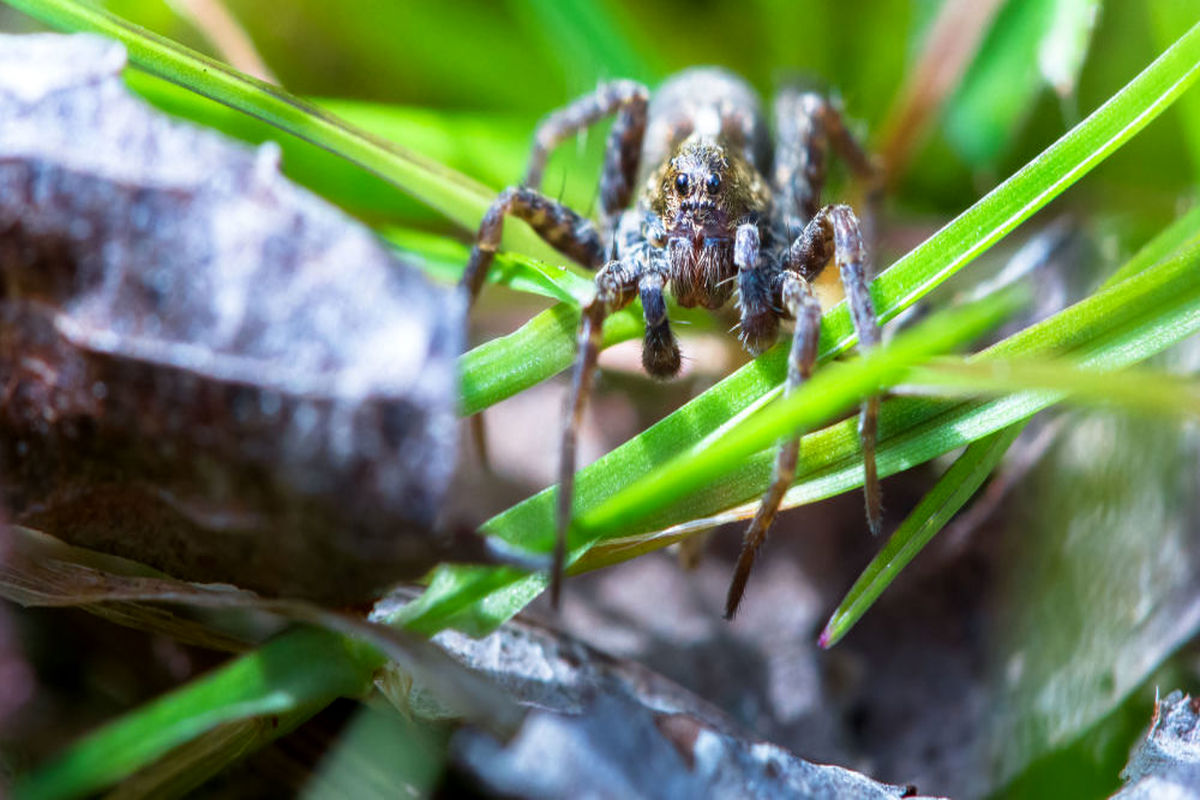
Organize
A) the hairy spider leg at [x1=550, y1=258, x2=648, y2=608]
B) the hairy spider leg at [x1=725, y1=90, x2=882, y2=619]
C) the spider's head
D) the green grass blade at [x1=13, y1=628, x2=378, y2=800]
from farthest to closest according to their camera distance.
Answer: the spider's head → the hairy spider leg at [x1=725, y1=90, x2=882, y2=619] → the hairy spider leg at [x1=550, y1=258, x2=648, y2=608] → the green grass blade at [x1=13, y1=628, x2=378, y2=800]

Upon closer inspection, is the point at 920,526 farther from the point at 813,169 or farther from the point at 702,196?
the point at 813,169

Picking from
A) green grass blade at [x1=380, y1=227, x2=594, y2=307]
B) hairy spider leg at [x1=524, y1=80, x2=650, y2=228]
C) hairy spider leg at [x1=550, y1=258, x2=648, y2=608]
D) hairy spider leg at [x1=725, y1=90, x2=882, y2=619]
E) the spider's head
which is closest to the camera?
hairy spider leg at [x1=550, y1=258, x2=648, y2=608]

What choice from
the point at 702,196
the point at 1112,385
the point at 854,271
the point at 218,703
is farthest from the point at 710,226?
the point at 218,703

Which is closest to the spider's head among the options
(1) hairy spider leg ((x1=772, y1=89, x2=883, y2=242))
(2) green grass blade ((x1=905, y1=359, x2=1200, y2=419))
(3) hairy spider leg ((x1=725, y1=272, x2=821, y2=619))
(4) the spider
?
(4) the spider

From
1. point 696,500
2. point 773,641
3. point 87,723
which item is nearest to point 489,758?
point 696,500

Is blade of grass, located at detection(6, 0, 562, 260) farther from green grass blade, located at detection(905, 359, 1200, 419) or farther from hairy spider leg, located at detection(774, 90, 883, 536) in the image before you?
green grass blade, located at detection(905, 359, 1200, 419)

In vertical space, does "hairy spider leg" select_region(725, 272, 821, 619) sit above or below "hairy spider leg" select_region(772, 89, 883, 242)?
below
